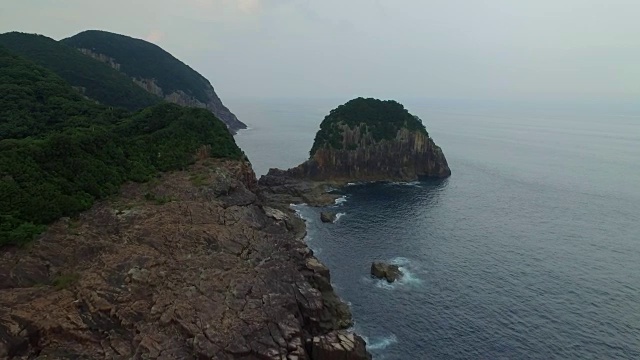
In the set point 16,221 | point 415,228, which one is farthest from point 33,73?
point 415,228

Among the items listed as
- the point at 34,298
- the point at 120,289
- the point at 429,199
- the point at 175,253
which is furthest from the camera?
the point at 429,199

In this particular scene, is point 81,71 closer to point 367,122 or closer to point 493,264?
point 367,122

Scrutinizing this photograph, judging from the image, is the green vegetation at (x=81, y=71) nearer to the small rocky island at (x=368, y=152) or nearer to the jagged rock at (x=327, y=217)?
the small rocky island at (x=368, y=152)

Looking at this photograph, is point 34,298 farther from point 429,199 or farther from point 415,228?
point 429,199

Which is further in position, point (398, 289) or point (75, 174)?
point (398, 289)

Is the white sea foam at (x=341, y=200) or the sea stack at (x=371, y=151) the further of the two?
the sea stack at (x=371, y=151)

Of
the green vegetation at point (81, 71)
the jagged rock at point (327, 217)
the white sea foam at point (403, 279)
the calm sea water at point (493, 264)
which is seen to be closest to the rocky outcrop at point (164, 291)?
the calm sea water at point (493, 264)

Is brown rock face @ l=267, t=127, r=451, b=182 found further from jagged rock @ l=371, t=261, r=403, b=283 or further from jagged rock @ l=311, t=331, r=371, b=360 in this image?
jagged rock @ l=311, t=331, r=371, b=360
